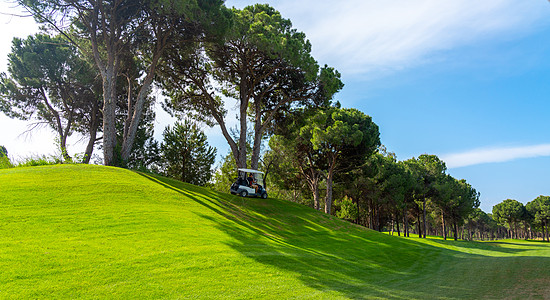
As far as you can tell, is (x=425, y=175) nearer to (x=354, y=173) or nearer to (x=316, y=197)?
(x=354, y=173)

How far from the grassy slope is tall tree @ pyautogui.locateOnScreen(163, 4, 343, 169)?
476 inches

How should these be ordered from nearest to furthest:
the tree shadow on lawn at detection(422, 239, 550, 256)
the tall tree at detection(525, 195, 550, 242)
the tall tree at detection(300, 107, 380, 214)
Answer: the tree shadow on lawn at detection(422, 239, 550, 256), the tall tree at detection(300, 107, 380, 214), the tall tree at detection(525, 195, 550, 242)

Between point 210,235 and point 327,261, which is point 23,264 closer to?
point 210,235

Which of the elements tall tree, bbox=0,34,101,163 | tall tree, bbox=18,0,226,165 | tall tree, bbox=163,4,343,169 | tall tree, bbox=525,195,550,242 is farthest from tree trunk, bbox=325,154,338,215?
tall tree, bbox=525,195,550,242

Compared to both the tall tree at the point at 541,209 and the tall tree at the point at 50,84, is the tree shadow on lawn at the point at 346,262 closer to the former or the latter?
the tall tree at the point at 50,84

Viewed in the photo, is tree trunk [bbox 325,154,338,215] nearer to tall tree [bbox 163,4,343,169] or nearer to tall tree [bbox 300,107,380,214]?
tall tree [bbox 300,107,380,214]

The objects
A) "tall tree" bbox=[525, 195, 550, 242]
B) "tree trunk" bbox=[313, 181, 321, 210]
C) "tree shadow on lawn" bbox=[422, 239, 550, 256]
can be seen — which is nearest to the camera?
"tree shadow on lawn" bbox=[422, 239, 550, 256]

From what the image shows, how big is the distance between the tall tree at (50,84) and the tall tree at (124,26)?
388 inches

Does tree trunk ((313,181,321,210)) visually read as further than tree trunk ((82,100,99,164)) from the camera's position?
No

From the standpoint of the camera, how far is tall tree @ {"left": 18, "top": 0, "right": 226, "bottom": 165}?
22234mm

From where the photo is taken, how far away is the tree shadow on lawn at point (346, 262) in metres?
8.94

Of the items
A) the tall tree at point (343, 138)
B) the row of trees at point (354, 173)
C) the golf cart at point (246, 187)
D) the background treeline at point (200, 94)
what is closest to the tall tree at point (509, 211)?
the row of trees at point (354, 173)

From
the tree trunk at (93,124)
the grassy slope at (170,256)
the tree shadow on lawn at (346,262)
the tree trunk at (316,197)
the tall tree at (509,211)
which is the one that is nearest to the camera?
the grassy slope at (170,256)

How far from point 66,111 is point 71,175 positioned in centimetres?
2370
